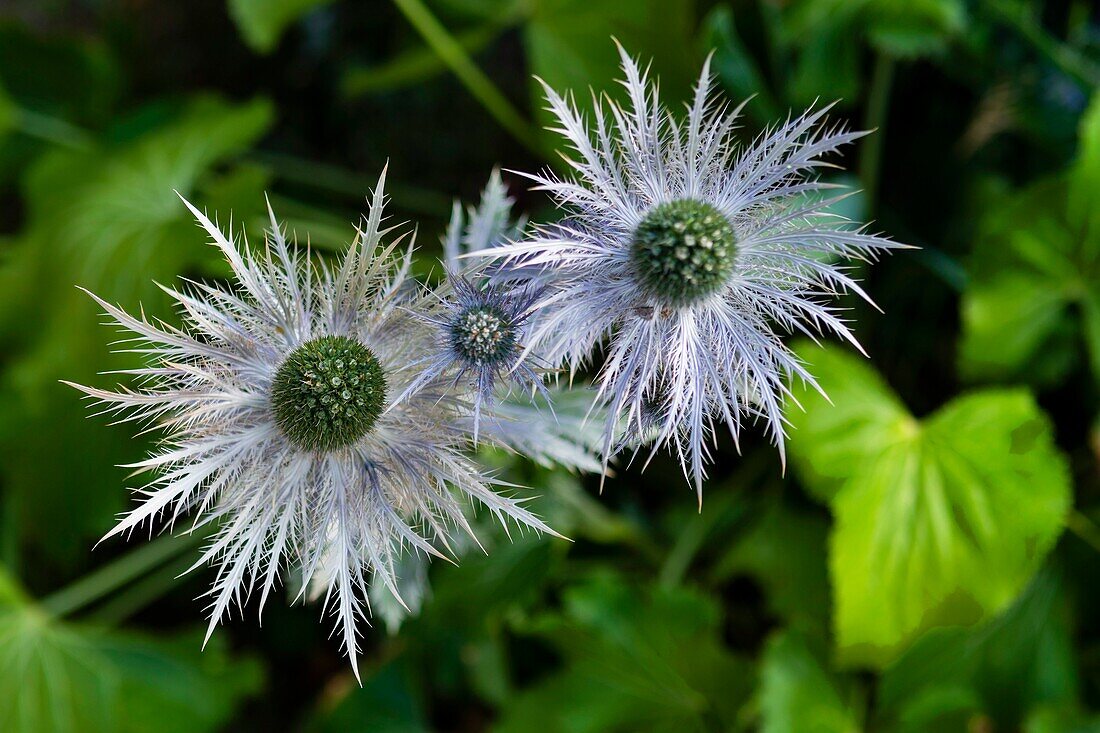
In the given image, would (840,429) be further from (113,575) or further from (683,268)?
(113,575)

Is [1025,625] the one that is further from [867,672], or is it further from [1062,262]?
[1062,262]

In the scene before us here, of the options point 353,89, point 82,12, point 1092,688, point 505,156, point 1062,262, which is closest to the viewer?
point 1062,262

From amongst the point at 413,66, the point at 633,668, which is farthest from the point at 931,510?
the point at 413,66

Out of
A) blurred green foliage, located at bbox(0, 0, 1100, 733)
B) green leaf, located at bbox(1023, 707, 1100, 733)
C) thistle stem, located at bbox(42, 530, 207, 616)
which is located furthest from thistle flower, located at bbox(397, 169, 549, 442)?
green leaf, located at bbox(1023, 707, 1100, 733)

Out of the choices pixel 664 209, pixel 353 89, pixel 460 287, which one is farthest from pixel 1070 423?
pixel 353 89

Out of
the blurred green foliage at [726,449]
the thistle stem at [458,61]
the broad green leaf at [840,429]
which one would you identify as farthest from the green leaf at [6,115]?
the broad green leaf at [840,429]

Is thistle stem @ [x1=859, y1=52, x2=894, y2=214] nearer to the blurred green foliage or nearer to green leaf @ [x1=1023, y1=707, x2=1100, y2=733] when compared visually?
the blurred green foliage

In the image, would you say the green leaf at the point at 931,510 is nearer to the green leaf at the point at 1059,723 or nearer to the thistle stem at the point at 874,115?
the green leaf at the point at 1059,723
